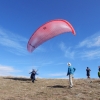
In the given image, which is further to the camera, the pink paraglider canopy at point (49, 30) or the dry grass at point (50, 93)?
the pink paraglider canopy at point (49, 30)

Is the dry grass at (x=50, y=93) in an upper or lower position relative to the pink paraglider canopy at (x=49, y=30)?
lower

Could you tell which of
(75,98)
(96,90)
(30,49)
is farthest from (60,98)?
(30,49)

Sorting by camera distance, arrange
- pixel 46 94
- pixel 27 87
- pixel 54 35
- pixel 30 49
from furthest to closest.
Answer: pixel 30 49 → pixel 54 35 → pixel 27 87 → pixel 46 94

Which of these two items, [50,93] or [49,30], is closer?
[50,93]

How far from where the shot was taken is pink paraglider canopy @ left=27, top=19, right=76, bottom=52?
2184cm

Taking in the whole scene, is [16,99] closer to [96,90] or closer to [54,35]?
[96,90]

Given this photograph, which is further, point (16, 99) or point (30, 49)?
point (30, 49)

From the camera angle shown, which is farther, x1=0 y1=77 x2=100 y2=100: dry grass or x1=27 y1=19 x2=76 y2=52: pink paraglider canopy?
x1=27 y1=19 x2=76 y2=52: pink paraglider canopy

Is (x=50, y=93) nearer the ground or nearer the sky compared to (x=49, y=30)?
nearer the ground

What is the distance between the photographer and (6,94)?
18.2m

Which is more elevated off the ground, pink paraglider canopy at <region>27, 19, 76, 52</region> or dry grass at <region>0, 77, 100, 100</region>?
pink paraglider canopy at <region>27, 19, 76, 52</region>

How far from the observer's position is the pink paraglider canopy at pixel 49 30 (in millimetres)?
21844

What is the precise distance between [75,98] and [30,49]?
1040 centimetres

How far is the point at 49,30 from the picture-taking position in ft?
74.0
